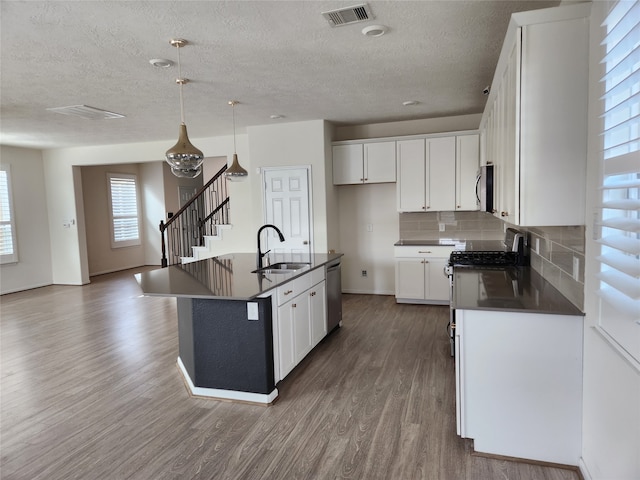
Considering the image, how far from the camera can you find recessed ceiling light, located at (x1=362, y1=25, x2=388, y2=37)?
2801mm

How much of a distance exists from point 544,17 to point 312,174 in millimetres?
3954

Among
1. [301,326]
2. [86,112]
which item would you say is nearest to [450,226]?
[301,326]

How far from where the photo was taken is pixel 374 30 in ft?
9.32

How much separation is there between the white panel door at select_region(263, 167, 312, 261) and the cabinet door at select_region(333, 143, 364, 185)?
49cm

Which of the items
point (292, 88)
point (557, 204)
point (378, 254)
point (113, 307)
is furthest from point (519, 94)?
point (113, 307)

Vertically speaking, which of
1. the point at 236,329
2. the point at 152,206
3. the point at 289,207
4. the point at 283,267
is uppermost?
the point at 152,206

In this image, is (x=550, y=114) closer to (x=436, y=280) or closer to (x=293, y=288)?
(x=293, y=288)

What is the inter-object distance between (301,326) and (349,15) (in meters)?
2.36

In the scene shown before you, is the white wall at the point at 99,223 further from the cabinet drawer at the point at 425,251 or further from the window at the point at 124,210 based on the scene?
the cabinet drawer at the point at 425,251

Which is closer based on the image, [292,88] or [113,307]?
[292,88]

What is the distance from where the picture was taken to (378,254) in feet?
20.6

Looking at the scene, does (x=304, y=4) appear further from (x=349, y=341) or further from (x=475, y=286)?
(x=349, y=341)

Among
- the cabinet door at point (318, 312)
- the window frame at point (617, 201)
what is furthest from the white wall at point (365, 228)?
the window frame at point (617, 201)

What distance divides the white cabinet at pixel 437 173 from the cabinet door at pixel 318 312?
2.17 m
